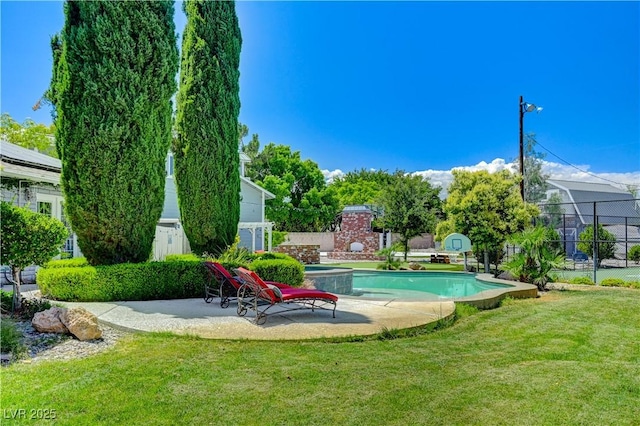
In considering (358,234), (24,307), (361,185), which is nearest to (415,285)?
(24,307)

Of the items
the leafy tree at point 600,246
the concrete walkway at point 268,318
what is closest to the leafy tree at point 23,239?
the concrete walkway at point 268,318

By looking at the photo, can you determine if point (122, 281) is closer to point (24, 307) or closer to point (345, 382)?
point (24, 307)

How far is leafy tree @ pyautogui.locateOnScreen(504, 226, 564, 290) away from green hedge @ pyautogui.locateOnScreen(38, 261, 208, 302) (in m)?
8.79

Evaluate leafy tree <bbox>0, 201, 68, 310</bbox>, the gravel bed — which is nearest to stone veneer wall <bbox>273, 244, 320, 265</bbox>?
leafy tree <bbox>0, 201, 68, 310</bbox>

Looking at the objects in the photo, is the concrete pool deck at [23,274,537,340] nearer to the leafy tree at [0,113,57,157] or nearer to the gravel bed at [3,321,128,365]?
the gravel bed at [3,321,128,365]

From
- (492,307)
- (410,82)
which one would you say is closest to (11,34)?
(492,307)

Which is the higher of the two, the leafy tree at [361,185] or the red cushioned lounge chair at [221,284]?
the leafy tree at [361,185]

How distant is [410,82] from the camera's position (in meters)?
20.9

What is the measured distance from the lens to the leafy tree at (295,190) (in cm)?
3750

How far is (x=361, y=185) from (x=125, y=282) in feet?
146

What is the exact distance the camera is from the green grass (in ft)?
10.5

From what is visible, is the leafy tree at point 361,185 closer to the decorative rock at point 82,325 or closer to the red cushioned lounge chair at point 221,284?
the red cushioned lounge chair at point 221,284

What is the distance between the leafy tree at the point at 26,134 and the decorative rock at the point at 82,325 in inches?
992

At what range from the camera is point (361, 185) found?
51875 millimetres
